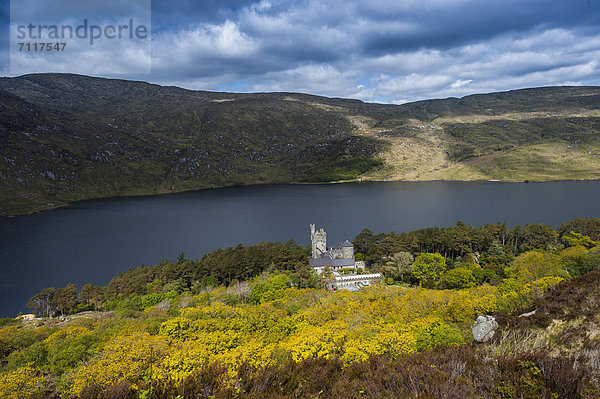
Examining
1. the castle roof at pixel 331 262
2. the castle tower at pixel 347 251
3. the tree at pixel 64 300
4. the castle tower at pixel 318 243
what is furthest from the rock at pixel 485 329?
the tree at pixel 64 300

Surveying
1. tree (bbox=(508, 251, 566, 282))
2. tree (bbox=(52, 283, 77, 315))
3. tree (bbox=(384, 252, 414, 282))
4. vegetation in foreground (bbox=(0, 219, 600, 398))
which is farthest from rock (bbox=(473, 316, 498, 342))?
tree (bbox=(52, 283, 77, 315))

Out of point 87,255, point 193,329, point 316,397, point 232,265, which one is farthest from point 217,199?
point 316,397

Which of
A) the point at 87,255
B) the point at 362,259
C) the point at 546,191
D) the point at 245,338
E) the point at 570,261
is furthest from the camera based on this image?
the point at 546,191

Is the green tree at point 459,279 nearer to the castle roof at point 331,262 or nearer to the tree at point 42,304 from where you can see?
the castle roof at point 331,262

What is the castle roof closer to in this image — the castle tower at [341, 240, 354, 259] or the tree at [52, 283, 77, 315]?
the castle tower at [341, 240, 354, 259]

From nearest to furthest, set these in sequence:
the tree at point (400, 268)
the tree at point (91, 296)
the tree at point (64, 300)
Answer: the tree at point (64, 300) < the tree at point (91, 296) < the tree at point (400, 268)

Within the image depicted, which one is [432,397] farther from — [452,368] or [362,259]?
[362,259]
